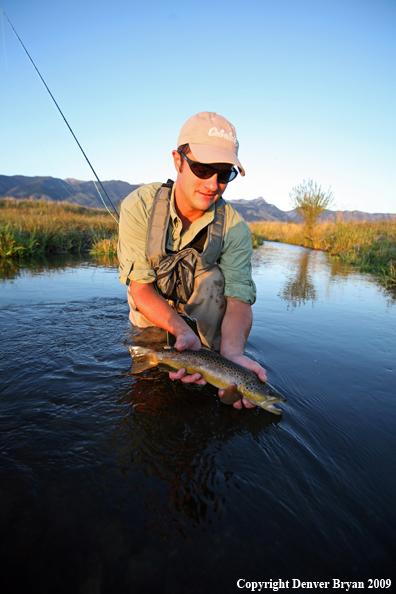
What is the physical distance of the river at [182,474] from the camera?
1.46 m

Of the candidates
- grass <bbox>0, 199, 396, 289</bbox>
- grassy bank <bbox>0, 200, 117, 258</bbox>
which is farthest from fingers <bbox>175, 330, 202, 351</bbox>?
grassy bank <bbox>0, 200, 117, 258</bbox>

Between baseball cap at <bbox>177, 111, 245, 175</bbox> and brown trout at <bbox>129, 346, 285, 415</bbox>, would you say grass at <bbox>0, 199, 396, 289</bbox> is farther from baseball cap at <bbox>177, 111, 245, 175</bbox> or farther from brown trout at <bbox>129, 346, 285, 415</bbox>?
brown trout at <bbox>129, 346, 285, 415</bbox>

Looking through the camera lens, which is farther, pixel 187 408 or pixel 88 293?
pixel 88 293

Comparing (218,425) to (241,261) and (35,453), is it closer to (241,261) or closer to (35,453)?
(35,453)

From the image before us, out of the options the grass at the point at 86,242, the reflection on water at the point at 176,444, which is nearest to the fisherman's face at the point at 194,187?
the reflection on water at the point at 176,444

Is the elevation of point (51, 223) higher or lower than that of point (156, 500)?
higher

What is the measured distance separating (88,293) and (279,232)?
34869mm

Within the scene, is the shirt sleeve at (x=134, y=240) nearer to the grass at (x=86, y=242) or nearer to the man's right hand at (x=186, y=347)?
the man's right hand at (x=186, y=347)

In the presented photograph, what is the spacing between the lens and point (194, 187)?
10.4 feet

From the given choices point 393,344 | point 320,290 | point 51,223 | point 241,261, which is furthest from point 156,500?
point 51,223

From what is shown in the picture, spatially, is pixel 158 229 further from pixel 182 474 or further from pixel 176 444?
pixel 182 474

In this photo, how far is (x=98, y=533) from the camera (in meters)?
1.55

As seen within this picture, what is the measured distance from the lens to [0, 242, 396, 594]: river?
4.81ft

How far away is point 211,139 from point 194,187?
450 mm
